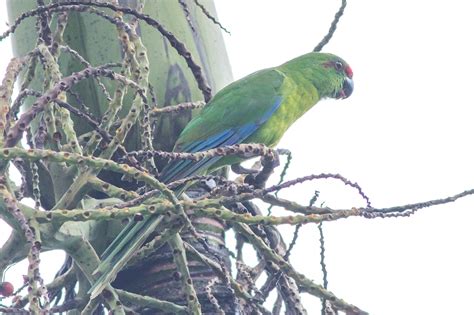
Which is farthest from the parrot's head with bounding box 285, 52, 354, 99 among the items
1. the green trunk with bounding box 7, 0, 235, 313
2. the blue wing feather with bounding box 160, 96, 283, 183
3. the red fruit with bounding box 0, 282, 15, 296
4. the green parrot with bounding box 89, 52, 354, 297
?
the red fruit with bounding box 0, 282, 15, 296

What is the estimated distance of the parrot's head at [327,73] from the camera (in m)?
5.25

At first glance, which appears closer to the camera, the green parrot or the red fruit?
the red fruit

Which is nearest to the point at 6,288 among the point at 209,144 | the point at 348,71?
the point at 209,144

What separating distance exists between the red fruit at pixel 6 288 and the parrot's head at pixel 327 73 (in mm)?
2658

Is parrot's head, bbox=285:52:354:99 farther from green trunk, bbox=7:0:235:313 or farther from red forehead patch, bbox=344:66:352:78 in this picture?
green trunk, bbox=7:0:235:313

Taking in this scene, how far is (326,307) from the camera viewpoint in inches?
110

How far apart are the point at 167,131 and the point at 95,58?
42cm

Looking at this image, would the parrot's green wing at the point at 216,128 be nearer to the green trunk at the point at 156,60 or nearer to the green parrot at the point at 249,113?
the green parrot at the point at 249,113

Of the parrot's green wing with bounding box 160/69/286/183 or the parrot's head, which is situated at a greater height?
the parrot's head

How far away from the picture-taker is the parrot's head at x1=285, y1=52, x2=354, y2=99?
5.25 m

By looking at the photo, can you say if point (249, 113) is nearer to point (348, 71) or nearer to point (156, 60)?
point (156, 60)

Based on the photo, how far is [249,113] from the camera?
4555 millimetres

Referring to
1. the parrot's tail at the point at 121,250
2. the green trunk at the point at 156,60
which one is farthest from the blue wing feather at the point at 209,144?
the parrot's tail at the point at 121,250

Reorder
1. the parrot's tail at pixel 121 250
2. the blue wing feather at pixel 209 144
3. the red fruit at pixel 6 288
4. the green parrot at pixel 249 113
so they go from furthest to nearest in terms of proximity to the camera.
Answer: the blue wing feather at pixel 209 144
the green parrot at pixel 249 113
the red fruit at pixel 6 288
the parrot's tail at pixel 121 250
